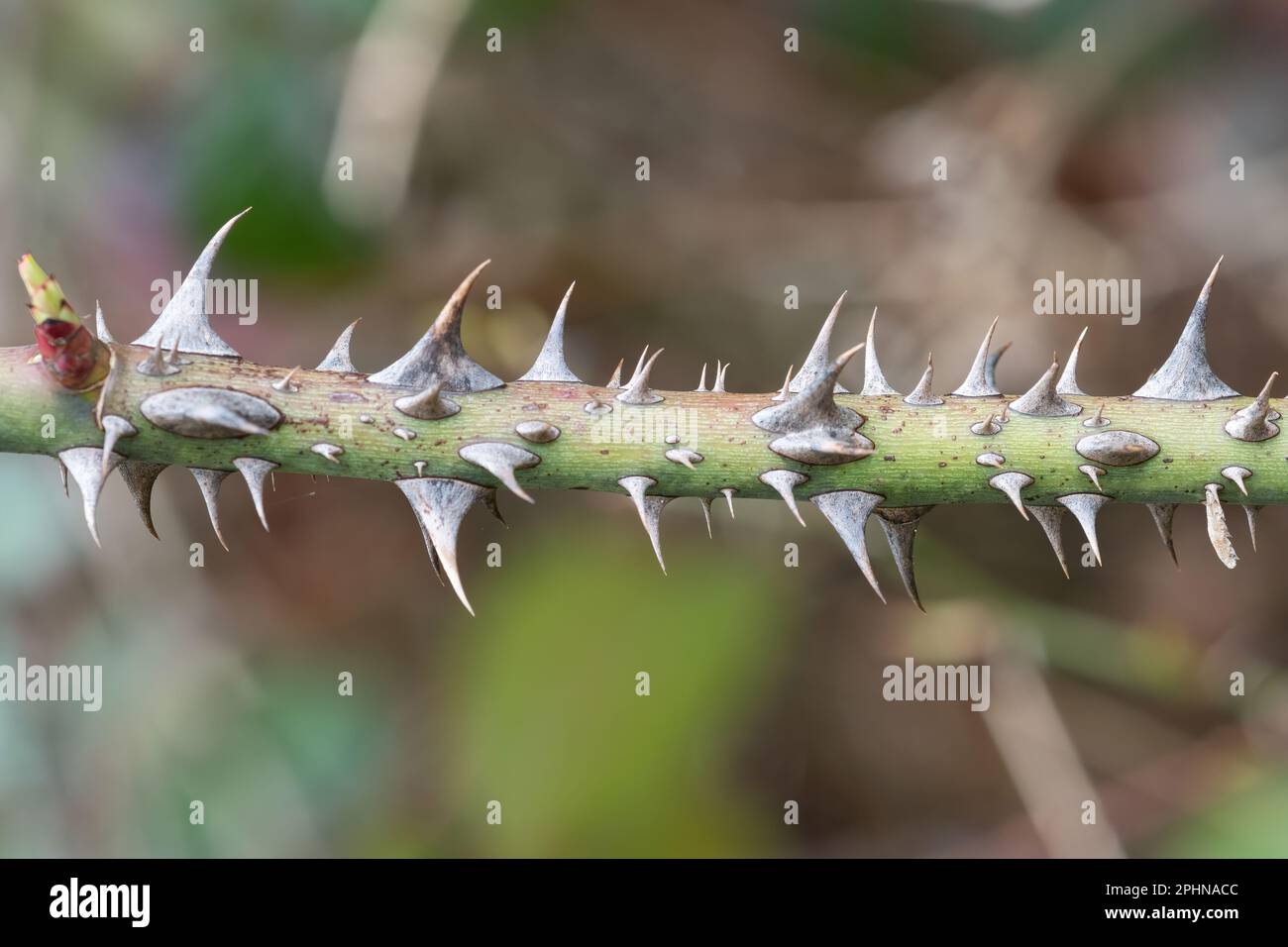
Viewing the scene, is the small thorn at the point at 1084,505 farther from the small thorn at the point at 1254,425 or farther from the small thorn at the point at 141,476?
the small thorn at the point at 141,476

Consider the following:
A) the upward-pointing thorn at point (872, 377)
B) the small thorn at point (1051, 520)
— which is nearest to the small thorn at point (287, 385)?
the upward-pointing thorn at point (872, 377)

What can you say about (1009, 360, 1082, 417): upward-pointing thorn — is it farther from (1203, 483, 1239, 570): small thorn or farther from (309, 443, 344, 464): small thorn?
(309, 443, 344, 464): small thorn

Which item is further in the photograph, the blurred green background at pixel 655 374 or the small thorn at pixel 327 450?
the blurred green background at pixel 655 374

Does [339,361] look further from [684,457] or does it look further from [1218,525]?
[1218,525]

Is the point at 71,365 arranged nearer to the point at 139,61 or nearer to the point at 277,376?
the point at 277,376

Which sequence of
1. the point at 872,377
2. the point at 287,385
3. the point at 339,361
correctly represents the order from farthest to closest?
the point at 872,377, the point at 339,361, the point at 287,385

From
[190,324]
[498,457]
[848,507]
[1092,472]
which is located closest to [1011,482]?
[1092,472]
